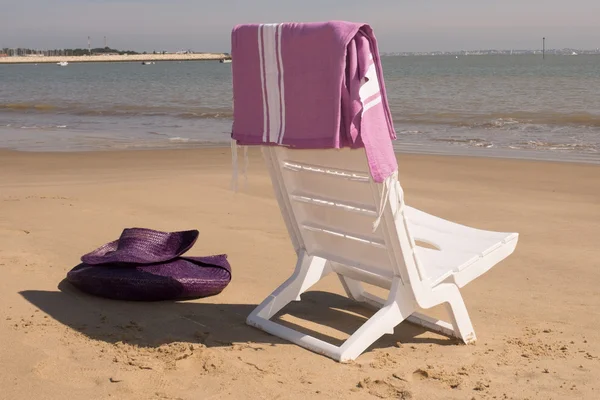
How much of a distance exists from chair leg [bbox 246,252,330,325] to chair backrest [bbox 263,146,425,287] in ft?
0.19

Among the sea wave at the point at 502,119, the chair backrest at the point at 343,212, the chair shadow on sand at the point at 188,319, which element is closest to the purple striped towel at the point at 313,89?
the chair backrest at the point at 343,212

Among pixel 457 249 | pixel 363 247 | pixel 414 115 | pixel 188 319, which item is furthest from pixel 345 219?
pixel 414 115

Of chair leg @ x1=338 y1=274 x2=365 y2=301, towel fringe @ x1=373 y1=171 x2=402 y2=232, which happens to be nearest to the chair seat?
towel fringe @ x1=373 y1=171 x2=402 y2=232

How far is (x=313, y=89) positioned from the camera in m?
3.11

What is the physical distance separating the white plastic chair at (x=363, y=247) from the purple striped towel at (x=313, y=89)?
17 centimetres

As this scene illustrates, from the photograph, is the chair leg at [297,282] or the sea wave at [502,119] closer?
the chair leg at [297,282]

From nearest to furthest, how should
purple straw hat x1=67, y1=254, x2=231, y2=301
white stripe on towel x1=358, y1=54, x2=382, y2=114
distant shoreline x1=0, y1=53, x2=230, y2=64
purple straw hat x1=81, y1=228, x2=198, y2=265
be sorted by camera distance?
white stripe on towel x1=358, y1=54, x2=382, y2=114, purple straw hat x1=67, y1=254, x2=231, y2=301, purple straw hat x1=81, y1=228, x2=198, y2=265, distant shoreline x1=0, y1=53, x2=230, y2=64

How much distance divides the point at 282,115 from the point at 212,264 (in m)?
1.55

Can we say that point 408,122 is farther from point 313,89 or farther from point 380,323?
point 313,89

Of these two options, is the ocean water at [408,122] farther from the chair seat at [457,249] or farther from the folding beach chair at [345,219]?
the folding beach chair at [345,219]

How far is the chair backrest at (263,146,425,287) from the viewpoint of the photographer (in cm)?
322

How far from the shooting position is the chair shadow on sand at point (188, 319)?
12.3ft

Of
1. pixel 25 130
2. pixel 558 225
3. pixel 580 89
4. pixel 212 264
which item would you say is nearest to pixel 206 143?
pixel 25 130

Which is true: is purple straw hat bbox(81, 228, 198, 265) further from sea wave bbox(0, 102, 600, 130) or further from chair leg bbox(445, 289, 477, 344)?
sea wave bbox(0, 102, 600, 130)
